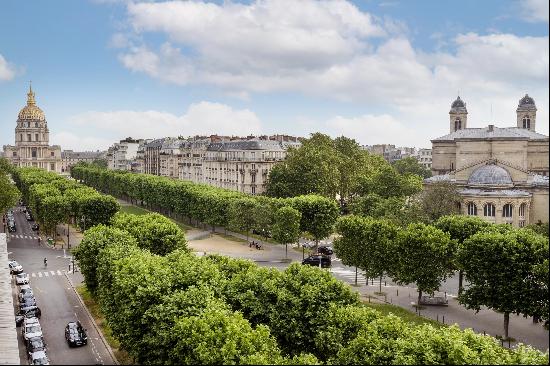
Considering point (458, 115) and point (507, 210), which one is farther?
point (458, 115)

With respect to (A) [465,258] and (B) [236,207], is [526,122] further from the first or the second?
(A) [465,258]

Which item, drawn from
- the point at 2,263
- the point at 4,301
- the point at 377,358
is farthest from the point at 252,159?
the point at 377,358

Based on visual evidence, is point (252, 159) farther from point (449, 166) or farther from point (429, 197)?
point (429, 197)

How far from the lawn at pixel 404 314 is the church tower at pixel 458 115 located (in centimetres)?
8974

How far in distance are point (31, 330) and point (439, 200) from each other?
6422 centimetres

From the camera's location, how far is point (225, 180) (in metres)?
150

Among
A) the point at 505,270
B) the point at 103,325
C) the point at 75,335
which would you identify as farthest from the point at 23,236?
the point at 505,270

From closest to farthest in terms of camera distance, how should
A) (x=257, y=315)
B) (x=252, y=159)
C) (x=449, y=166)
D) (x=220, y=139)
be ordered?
(x=257, y=315) < (x=449, y=166) < (x=252, y=159) < (x=220, y=139)

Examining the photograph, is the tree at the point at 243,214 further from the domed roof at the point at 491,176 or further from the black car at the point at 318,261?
the domed roof at the point at 491,176

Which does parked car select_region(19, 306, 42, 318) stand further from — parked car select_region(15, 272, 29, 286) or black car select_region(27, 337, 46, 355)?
parked car select_region(15, 272, 29, 286)

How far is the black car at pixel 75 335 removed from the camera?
43559 millimetres

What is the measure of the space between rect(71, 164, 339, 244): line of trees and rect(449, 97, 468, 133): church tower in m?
59.7

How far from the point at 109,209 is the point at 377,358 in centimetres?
7340

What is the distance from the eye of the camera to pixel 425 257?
5516 centimetres
